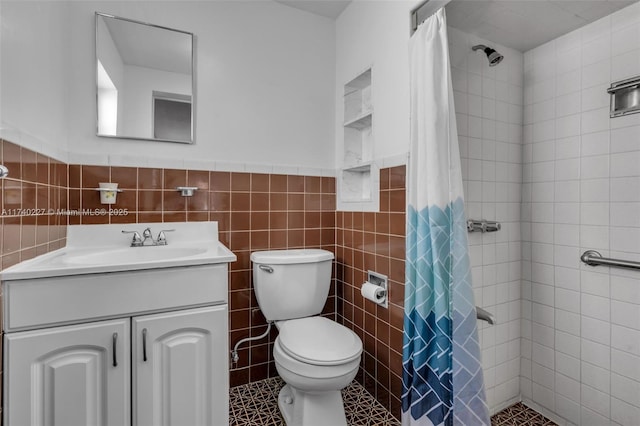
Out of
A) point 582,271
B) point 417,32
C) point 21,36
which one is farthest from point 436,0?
point 21,36

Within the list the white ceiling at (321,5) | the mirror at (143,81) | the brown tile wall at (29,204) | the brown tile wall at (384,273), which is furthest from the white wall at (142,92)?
the brown tile wall at (384,273)

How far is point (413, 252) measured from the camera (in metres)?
1.34

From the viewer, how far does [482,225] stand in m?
1.64

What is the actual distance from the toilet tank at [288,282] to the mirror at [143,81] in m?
0.83

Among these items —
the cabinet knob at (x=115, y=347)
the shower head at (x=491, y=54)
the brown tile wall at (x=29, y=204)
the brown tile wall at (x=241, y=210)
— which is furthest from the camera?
the brown tile wall at (x=241, y=210)

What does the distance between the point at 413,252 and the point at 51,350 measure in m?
1.37

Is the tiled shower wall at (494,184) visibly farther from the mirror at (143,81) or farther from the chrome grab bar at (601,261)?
the mirror at (143,81)

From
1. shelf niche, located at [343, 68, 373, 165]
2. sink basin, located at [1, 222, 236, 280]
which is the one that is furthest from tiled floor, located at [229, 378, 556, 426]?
shelf niche, located at [343, 68, 373, 165]

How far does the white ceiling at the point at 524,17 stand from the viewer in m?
1.42

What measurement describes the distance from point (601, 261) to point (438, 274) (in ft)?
2.93

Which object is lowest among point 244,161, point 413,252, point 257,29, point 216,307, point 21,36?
point 216,307

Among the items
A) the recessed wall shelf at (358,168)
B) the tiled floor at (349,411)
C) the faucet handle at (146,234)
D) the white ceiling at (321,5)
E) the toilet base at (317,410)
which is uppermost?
the white ceiling at (321,5)

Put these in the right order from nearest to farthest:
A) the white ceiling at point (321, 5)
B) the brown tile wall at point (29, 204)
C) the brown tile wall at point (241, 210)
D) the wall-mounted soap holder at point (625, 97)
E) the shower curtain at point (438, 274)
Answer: the brown tile wall at point (29, 204) → the shower curtain at point (438, 274) → the wall-mounted soap holder at point (625, 97) → the brown tile wall at point (241, 210) → the white ceiling at point (321, 5)

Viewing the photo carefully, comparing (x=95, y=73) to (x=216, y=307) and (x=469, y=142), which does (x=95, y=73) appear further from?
(x=469, y=142)
